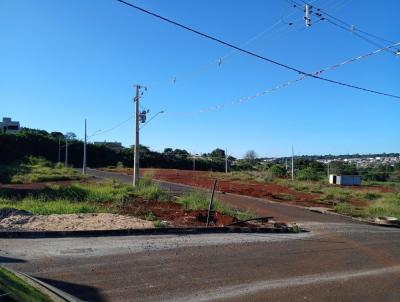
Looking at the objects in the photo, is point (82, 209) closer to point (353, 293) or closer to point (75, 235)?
point (75, 235)

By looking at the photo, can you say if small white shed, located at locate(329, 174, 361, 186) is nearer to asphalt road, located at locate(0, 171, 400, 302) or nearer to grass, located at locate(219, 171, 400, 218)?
grass, located at locate(219, 171, 400, 218)

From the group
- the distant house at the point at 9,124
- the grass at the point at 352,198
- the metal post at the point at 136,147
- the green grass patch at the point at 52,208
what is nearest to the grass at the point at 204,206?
the green grass patch at the point at 52,208

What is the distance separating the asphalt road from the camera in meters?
8.05

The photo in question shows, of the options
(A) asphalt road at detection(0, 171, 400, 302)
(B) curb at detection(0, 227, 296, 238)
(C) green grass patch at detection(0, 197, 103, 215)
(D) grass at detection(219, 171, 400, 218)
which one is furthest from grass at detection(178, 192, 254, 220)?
(D) grass at detection(219, 171, 400, 218)

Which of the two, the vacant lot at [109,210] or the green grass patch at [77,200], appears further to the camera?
the green grass patch at [77,200]

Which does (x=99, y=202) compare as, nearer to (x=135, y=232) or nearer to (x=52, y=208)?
(x=52, y=208)

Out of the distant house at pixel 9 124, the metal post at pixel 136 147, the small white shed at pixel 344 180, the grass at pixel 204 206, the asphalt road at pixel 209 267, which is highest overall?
the distant house at pixel 9 124

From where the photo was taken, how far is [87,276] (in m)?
8.41

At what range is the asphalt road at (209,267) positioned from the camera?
805 centimetres

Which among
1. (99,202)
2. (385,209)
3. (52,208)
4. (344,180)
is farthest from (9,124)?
(52,208)

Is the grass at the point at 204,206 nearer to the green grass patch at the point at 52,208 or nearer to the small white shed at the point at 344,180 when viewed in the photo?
the green grass patch at the point at 52,208

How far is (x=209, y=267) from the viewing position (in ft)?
32.6

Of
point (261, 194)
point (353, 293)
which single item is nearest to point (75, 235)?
point (353, 293)

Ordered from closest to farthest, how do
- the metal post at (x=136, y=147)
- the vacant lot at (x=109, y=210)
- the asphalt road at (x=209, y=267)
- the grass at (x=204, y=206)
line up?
1. the asphalt road at (x=209, y=267)
2. the vacant lot at (x=109, y=210)
3. the grass at (x=204, y=206)
4. the metal post at (x=136, y=147)
